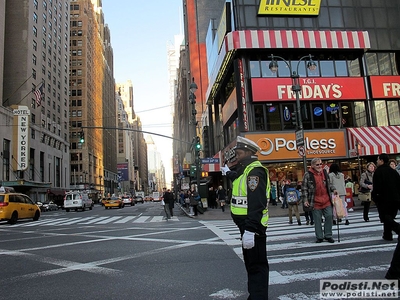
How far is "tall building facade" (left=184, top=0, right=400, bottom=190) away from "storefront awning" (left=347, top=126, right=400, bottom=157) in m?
0.07

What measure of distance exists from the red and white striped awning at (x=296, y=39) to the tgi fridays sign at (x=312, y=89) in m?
2.45

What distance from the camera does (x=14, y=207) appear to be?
18703 mm

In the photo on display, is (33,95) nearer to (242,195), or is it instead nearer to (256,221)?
(242,195)

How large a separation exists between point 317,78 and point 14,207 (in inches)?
879

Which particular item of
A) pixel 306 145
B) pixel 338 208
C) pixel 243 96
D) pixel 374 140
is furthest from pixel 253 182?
pixel 374 140

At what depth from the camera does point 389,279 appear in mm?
4449

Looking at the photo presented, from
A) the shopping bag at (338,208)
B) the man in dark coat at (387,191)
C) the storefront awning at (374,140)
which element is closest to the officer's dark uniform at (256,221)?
the man in dark coat at (387,191)

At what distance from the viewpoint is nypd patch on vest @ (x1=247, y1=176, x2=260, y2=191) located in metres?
3.57

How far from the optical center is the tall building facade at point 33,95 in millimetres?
53531

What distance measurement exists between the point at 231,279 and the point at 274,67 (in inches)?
565

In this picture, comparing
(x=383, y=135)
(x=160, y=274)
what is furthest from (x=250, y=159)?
(x=383, y=135)

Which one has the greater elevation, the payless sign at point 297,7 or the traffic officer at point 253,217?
the payless sign at point 297,7

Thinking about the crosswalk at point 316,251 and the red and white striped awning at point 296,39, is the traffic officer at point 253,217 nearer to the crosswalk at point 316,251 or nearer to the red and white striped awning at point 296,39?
the crosswalk at point 316,251

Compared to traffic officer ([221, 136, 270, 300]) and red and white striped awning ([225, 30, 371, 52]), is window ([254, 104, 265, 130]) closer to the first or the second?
red and white striped awning ([225, 30, 371, 52])
